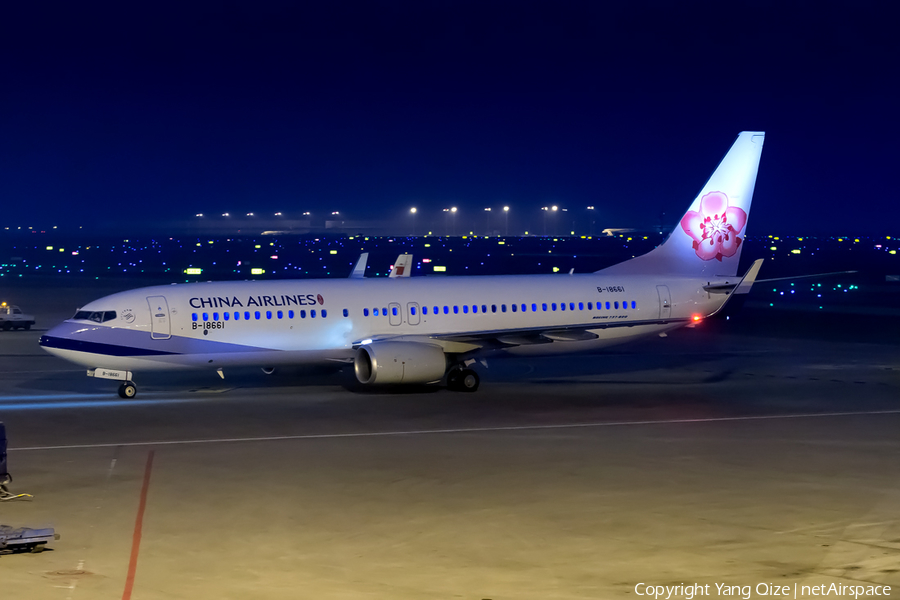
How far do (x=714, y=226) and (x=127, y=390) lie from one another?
20.6m

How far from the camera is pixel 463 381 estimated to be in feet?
104

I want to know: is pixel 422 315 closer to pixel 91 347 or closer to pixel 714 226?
pixel 91 347

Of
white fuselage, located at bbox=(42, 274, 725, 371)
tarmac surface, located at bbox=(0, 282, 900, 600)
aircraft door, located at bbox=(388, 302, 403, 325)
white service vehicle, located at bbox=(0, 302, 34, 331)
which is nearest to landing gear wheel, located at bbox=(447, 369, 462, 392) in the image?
tarmac surface, located at bbox=(0, 282, 900, 600)

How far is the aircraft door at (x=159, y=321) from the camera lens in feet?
98.5

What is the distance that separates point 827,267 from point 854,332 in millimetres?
94773

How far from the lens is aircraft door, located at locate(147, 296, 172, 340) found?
1182 inches

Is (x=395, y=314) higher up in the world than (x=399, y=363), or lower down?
higher up

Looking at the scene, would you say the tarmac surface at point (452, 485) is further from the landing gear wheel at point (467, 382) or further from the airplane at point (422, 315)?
the airplane at point (422, 315)

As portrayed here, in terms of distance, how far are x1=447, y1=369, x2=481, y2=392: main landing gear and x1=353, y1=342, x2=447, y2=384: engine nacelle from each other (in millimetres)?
920

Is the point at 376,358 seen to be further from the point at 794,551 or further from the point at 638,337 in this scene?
the point at 794,551

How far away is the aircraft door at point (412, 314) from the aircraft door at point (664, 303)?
855 cm

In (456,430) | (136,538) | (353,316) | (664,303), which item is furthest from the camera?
(664,303)

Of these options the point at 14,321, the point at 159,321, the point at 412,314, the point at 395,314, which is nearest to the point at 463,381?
the point at 412,314

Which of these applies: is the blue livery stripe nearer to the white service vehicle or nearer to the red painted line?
the red painted line
